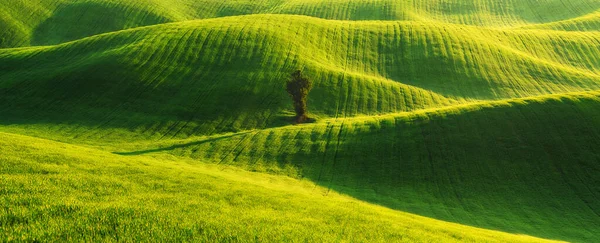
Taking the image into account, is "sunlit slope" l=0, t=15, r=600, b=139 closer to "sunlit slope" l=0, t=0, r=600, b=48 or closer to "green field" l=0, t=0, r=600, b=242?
"green field" l=0, t=0, r=600, b=242

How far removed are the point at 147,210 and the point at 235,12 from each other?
15742 cm

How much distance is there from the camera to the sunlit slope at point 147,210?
14289 mm

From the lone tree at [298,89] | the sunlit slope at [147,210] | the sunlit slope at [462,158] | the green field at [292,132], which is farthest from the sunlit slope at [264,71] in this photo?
the sunlit slope at [147,210]

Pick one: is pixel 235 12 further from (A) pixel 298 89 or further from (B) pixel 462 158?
(B) pixel 462 158

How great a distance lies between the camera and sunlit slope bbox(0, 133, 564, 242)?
14289 millimetres

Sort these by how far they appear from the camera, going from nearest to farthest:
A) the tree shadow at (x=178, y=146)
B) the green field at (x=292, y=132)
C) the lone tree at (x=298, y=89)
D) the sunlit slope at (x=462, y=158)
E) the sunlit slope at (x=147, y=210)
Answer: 1. the sunlit slope at (x=147, y=210)
2. the green field at (x=292, y=132)
3. the sunlit slope at (x=462, y=158)
4. the tree shadow at (x=178, y=146)
5. the lone tree at (x=298, y=89)

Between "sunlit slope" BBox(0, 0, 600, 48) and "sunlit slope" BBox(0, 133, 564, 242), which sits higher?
"sunlit slope" BBox(0, 133, 564, 242)

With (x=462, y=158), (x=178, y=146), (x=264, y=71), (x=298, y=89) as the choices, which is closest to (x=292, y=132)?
(x=298, y=89)

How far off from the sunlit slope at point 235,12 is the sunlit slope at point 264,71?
37.5 m

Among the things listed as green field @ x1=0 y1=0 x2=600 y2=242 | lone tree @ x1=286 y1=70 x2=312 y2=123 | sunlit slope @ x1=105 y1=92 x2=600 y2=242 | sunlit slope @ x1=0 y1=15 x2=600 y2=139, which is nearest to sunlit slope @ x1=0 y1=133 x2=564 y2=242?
green field @ x1=0 y1=0 x2=600 y2=242

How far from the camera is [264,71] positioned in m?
86.0

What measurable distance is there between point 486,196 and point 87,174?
125ft

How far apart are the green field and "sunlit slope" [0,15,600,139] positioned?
1.61 feet

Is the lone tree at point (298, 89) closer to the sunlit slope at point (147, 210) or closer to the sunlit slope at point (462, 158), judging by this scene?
the sunlit slope at point (462, 158)
